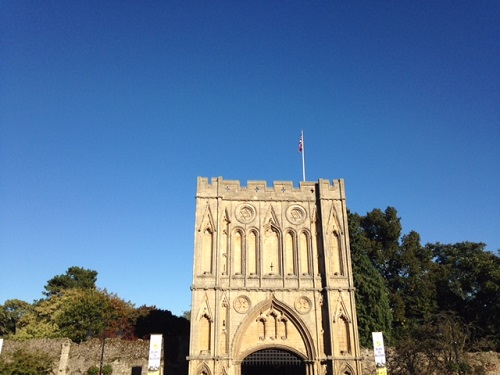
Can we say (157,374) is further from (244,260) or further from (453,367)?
(453,367)

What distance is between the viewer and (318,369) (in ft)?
82.3

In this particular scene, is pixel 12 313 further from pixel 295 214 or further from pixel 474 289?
pixel 474 289

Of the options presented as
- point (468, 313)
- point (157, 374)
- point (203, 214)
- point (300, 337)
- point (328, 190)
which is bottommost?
point (157, 374)

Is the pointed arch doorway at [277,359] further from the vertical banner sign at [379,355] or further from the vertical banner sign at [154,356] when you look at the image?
the vertical banner sign at [154,356]

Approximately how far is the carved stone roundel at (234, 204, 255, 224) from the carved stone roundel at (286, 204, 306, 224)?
7.67 ft

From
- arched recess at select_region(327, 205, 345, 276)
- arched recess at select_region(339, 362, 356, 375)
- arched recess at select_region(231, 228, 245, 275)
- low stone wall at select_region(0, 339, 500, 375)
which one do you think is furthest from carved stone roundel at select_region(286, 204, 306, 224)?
low stone wall at select_region(0, 339, 500, 375)

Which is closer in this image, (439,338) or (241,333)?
(241,333)

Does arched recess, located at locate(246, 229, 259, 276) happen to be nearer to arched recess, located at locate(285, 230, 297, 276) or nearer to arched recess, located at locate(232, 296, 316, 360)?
arched recess, located at locate(285, 230, 297, 276)

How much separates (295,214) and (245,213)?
3.25 m

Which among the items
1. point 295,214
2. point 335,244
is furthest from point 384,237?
point 295,214

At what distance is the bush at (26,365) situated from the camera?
84.2 feet

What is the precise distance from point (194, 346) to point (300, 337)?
20.3 ft

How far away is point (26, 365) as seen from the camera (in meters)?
26.2

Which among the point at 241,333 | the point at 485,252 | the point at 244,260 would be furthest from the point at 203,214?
the point at 485,252
